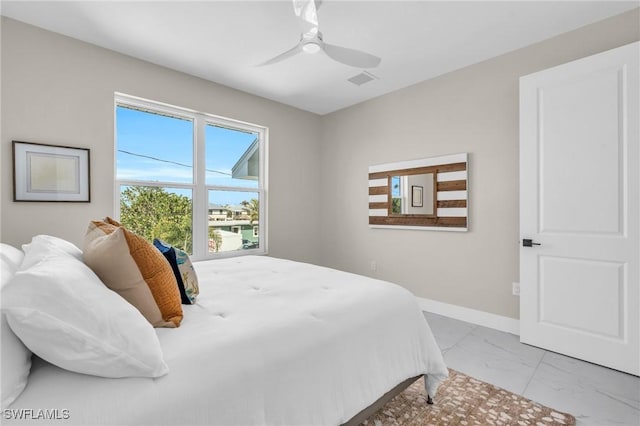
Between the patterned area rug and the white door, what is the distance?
3.05 feet

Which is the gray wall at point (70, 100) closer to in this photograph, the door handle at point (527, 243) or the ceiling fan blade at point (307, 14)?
the ceiling fan blade at point (307, 14)

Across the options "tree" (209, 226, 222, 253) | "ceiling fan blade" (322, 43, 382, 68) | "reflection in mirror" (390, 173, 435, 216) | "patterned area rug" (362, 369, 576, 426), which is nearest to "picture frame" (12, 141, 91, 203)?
"tree" (209, 226, 222, 253)

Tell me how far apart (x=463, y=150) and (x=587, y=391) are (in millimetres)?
2231

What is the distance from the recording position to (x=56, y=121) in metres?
2.55

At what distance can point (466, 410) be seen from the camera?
68.9 inches

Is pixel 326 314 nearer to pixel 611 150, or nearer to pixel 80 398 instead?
pixel 80 398

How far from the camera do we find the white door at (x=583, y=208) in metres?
2.16

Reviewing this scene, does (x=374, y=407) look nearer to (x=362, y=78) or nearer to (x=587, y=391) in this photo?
(x=587, y=391)

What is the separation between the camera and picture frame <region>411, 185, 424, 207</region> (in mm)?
3561

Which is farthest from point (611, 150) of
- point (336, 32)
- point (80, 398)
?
point (80, 398)

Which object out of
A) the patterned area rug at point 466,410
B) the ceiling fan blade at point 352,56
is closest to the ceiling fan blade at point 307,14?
the ceiling fan blade at point 352,56

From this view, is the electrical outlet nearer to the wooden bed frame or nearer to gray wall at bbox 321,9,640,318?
gray wall at bbox 321,9,640,318

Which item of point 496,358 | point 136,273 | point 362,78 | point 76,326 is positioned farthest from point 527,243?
point 76,326

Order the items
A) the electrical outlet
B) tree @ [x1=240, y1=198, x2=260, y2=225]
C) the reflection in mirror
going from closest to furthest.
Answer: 1. the electrical outlet
2. the reflection in mirror
3. tree @ [x1=240, y1=198, x2=260, y2=225]
